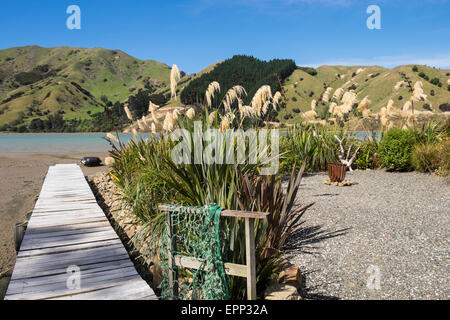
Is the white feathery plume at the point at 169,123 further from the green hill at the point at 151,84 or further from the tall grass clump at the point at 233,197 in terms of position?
the green hill at the point at 151,84

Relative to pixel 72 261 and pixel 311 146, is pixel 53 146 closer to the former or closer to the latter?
pixel 311 146

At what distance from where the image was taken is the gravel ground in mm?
2857

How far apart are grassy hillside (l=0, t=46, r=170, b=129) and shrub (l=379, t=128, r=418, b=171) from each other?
82369 millimetres

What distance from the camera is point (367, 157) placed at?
415 inches

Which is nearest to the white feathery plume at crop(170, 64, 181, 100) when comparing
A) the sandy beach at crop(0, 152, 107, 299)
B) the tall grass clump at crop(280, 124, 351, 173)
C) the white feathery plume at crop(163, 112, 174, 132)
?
the white feathery plume at crop(163, 112, 174, 132)

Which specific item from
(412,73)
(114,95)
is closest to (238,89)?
(412,73)

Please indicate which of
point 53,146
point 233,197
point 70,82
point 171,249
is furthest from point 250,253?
point 70,82

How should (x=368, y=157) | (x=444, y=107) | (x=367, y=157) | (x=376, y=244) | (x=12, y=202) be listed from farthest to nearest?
(x=444, y=107) < (x=368, y=157) < (x=367, y=157) < (x=12, y=202) < (x=376, y=244)

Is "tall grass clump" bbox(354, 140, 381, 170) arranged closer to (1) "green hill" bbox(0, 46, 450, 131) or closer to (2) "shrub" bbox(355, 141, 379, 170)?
(2) "shrub" bbox(355, 141, 379, 170)

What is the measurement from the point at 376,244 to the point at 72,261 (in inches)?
152

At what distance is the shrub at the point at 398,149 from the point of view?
9438mm

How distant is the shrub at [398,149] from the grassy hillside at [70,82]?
82.4m

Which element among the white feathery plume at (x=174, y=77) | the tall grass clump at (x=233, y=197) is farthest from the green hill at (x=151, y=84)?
the tall grass clump at (x=233, y=197)
